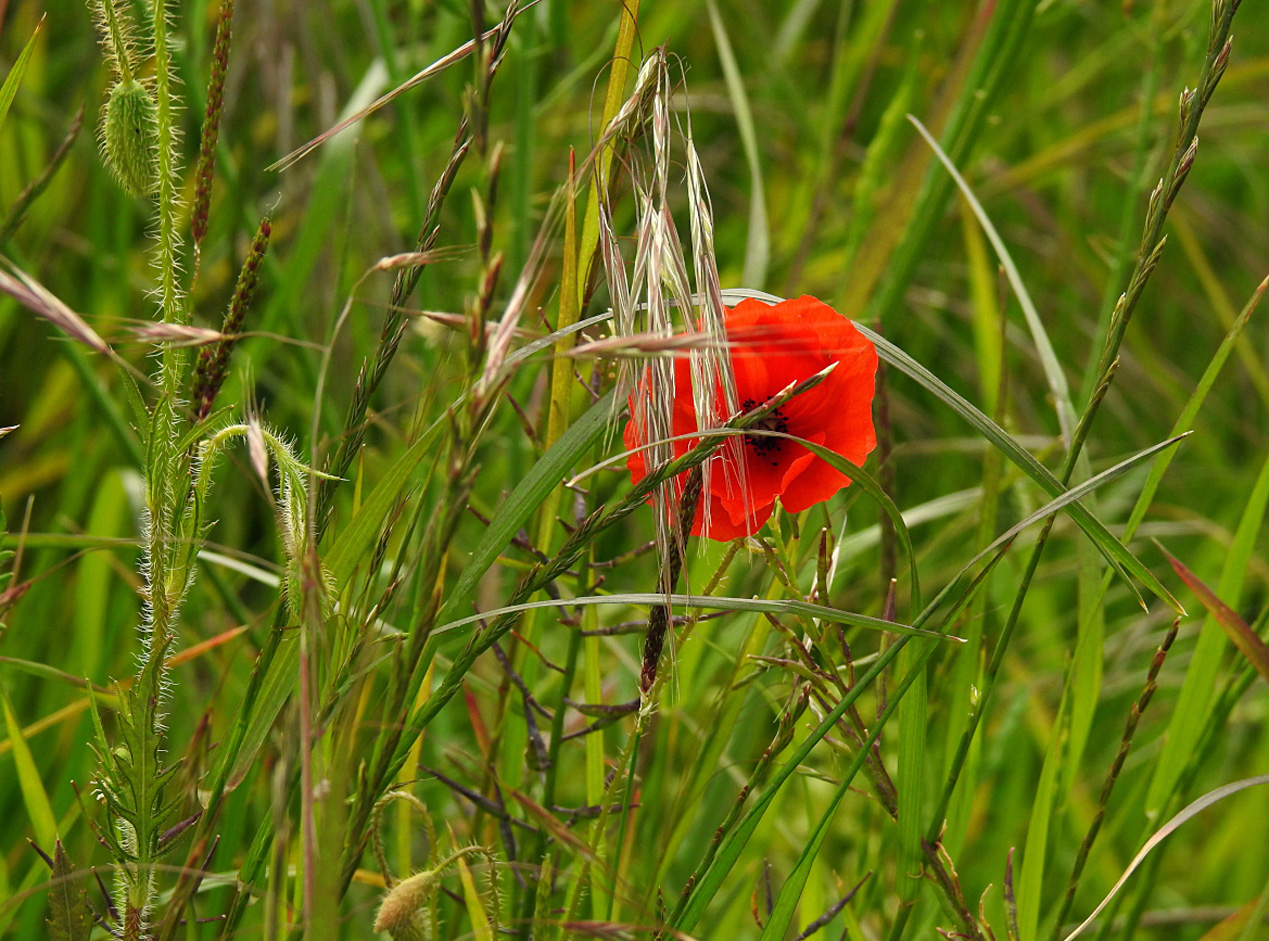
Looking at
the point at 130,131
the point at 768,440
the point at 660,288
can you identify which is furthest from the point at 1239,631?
the point at 130,131

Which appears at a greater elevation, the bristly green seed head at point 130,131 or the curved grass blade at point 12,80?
the curved grass blade at point 12,80

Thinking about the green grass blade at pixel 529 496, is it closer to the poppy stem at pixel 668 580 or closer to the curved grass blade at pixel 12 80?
the poppy stem at pixel 668 580

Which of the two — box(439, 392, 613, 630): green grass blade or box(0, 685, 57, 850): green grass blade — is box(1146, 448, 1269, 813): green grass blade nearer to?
box(439, 392, 613, 630): green grass blade

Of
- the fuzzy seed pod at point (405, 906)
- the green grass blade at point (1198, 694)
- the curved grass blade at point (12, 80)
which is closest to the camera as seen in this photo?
the fuzzy seed pod at point (405, 906)

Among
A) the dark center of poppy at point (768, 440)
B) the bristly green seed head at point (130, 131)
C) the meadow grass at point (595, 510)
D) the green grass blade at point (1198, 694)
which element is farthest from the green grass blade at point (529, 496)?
the green grass blade at point (1198, 694)

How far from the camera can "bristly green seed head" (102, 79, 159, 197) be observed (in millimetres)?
487

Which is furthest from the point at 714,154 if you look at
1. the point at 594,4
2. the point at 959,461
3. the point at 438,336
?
the point at 438,336

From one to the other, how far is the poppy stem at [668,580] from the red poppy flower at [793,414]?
0.01m

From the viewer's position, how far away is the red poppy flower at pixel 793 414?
1.60ft

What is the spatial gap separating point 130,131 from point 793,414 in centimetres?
34

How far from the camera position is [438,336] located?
→ 2.56 ft

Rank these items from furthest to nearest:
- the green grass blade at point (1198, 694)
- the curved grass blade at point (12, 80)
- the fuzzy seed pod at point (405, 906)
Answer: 1. the green grass blade at point (1198, 694)
2. the curved grass blade at point (12, 80)
3. the fuzzy seed pod at point (405, 906)

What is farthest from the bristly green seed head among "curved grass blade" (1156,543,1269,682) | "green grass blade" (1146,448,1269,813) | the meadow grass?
"green grass blade" (1146,448,1269,813)

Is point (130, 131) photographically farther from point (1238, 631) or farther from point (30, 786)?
point (1238, 631)
